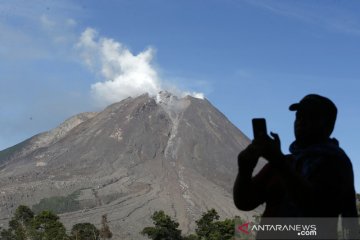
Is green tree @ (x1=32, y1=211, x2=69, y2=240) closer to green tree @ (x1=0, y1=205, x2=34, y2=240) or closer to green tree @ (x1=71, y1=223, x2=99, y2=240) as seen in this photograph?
green tree @ (x1=71, y1=223, x2=99, y2=240)

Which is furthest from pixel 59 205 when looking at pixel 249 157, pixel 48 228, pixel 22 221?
pixel 249 157

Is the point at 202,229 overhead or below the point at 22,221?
→ below

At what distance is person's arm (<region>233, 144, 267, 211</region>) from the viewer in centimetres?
317

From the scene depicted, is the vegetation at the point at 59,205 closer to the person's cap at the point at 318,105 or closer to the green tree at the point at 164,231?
the green tree at the point at 164,231

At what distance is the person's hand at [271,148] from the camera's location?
298 cm

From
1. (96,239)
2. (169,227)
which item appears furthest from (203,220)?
(96,239)

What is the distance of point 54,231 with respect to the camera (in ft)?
210

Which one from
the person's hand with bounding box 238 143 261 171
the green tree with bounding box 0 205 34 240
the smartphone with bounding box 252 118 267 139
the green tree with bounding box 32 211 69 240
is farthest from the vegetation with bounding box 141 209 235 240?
the smartphone with bounding box 252 118 267 139

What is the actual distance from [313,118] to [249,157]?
0.47 metres

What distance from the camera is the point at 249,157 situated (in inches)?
123

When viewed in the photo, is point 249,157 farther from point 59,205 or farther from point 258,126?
point 59,205

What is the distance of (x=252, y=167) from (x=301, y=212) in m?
0.34

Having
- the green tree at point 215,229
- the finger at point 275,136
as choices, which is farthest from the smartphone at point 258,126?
the green tree at point 215,229

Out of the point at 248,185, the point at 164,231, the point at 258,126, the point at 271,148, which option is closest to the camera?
the point at 271,148
